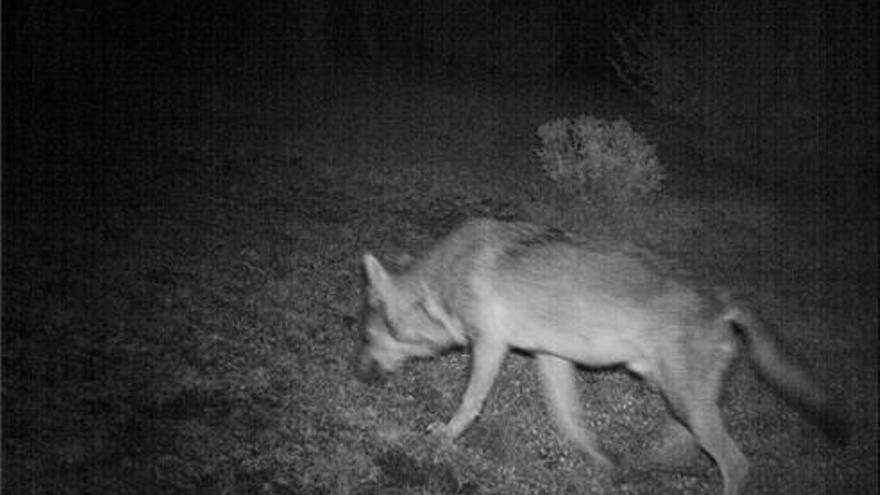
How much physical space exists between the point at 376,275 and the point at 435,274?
57cm

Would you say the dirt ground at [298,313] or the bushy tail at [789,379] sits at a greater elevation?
the bushy tail at [789,379]

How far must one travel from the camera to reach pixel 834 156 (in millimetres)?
17953

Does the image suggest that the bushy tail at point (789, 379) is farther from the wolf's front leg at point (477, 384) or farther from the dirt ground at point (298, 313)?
the wolf's front leg at point (477, 384)

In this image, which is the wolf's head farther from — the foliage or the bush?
the foliage

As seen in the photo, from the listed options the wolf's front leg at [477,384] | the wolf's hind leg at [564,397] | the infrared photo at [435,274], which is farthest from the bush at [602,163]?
the wolf's front leg at [477,384]

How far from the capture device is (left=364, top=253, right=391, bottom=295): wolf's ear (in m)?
6.45

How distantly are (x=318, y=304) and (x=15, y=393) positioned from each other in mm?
3436

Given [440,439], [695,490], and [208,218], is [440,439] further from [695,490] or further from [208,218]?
[208,218]

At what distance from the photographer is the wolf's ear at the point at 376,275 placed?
6445mm

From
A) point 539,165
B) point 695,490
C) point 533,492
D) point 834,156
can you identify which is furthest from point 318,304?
point 834,156

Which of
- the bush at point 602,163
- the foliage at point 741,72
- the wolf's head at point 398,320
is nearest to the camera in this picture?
the wolf's head at point 398,320

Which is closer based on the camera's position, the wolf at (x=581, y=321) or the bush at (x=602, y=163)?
the wolf at (x=581, y=321)

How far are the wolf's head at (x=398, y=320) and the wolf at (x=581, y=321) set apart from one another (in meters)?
0.01

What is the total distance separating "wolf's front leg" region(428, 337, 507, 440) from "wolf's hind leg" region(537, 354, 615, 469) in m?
0.63
